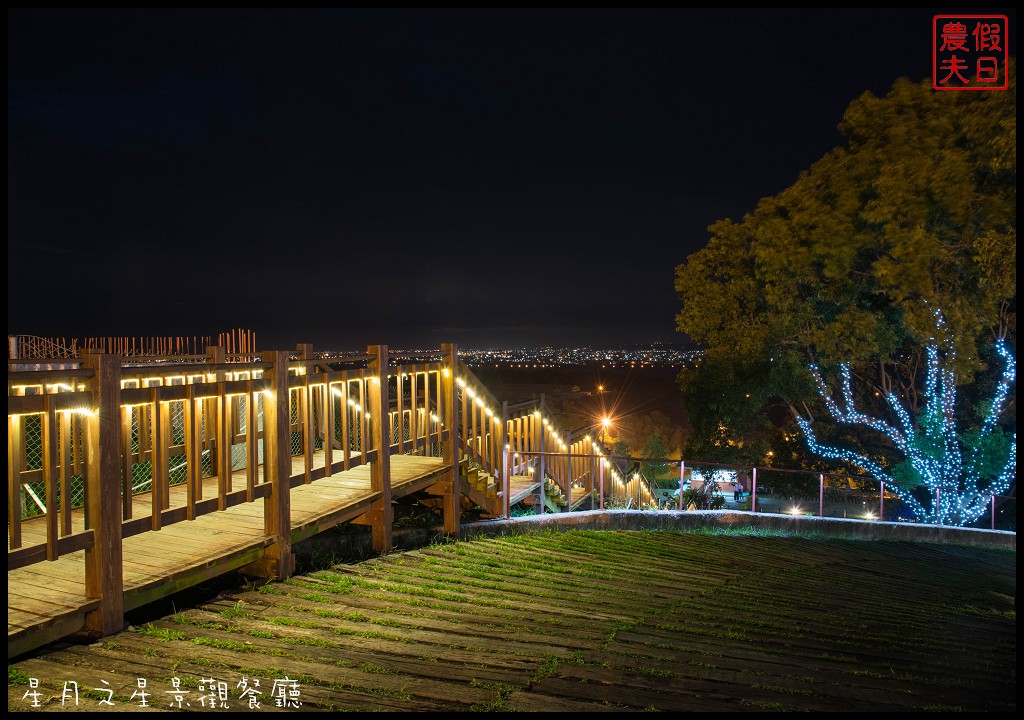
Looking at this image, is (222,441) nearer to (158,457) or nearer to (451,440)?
(158,457)

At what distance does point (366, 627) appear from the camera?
4.82 m

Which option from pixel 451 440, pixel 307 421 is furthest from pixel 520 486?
pixel 307 421

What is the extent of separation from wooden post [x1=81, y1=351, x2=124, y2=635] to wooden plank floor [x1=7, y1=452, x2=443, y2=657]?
11 centimetres

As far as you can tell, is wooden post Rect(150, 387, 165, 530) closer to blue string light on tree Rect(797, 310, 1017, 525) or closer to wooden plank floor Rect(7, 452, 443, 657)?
wooden plank floor Rect(7, 452, 443, 657)

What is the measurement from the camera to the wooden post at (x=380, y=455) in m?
7.76

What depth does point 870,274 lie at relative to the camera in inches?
619

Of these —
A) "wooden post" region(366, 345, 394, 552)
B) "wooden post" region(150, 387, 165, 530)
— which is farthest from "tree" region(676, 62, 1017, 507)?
"wooden post" region(150, 387, 165, 530)

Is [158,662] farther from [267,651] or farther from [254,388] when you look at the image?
[254,388]

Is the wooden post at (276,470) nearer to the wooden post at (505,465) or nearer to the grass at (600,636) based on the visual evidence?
the grass at (600,636)

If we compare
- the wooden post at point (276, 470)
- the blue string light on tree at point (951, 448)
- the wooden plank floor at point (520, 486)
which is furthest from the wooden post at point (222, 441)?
the blue string light on tree at point (951, 448)

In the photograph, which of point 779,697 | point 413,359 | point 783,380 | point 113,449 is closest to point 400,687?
point 779,697

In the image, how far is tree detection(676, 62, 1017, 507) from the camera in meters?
13.2

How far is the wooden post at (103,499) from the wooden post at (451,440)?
198 inches

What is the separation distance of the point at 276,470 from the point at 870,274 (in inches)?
580
